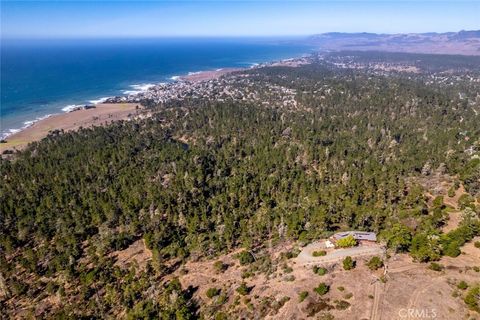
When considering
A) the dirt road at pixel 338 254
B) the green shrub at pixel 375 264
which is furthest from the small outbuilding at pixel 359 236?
the green shrub at pixel 375 264

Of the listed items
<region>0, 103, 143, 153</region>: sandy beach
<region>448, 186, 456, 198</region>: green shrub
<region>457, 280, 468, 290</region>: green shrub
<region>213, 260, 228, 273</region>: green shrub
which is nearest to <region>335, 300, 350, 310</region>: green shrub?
<region>457, 280, 468, 290</region>: green shrub

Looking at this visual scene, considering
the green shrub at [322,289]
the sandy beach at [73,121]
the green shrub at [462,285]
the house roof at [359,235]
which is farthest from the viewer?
the sandy beach at [73,121]

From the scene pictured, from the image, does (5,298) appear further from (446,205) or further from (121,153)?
(446,205)

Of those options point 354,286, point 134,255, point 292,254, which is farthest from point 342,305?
point 134,255

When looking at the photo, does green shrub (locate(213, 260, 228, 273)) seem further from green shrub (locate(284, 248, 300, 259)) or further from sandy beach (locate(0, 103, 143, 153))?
sandy beach (locate(0, 103, 143, 153))

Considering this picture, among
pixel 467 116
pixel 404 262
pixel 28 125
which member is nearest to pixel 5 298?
pixel 404 262

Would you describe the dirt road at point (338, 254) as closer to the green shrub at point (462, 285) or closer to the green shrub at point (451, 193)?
the green shrub at point (462, 285)

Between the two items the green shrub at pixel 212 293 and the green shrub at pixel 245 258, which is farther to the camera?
the green shrub at pixel 245 258

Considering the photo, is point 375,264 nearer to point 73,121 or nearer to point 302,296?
point 302,296
